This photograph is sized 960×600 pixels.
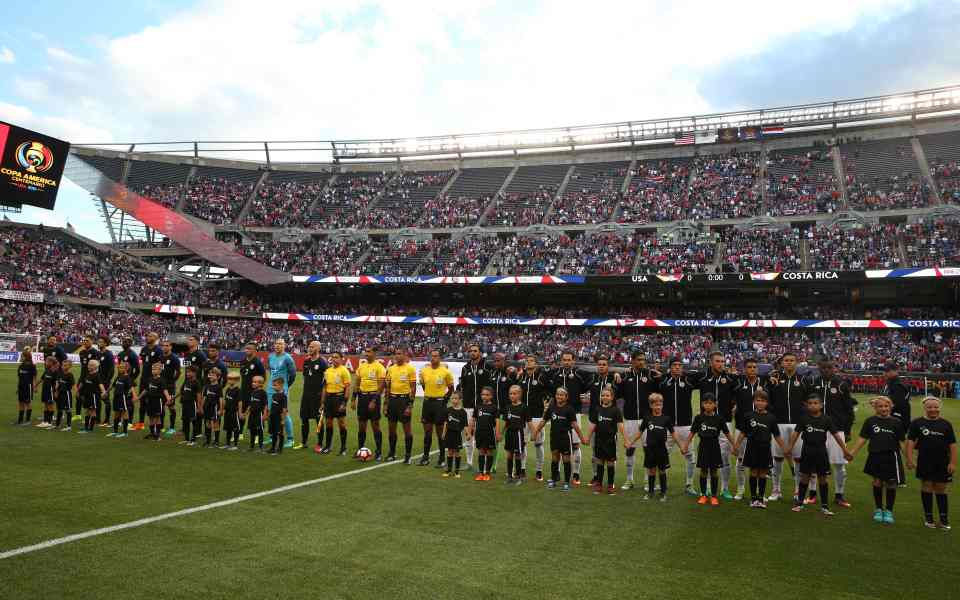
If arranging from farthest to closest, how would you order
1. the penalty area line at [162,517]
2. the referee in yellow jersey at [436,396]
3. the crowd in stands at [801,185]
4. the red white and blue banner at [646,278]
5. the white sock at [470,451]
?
the crowd in stands at [801,185] → the red white and blue banner at [646,278] → the white sock at [470,451] → the referee in yellow jersey at [436,396] → the penalty area line at [162,517]

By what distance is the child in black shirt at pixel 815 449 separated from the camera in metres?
9.01

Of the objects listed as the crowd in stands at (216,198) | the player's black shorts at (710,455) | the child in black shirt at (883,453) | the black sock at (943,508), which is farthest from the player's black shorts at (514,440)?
the crowd in stands at (216,198)

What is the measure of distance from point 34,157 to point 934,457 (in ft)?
163

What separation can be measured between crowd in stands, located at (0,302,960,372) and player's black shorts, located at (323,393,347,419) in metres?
22.6

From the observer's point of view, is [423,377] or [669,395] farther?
[423,377]

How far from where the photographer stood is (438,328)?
48.2 m

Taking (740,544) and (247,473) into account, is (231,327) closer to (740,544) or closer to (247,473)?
(247,473)

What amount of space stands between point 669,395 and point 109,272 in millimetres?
53346

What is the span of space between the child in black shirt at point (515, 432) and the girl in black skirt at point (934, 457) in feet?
18.5

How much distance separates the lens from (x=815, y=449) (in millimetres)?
9102

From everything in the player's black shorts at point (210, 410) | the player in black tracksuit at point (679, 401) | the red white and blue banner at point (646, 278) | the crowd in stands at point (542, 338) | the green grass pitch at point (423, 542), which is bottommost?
the green grass pitch at point (423, 542)

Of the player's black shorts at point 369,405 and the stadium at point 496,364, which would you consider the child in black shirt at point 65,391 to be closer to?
the stadium at point 496,364

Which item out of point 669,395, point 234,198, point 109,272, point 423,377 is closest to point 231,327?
point 109,272

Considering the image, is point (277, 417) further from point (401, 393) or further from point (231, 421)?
point (401, 393)
